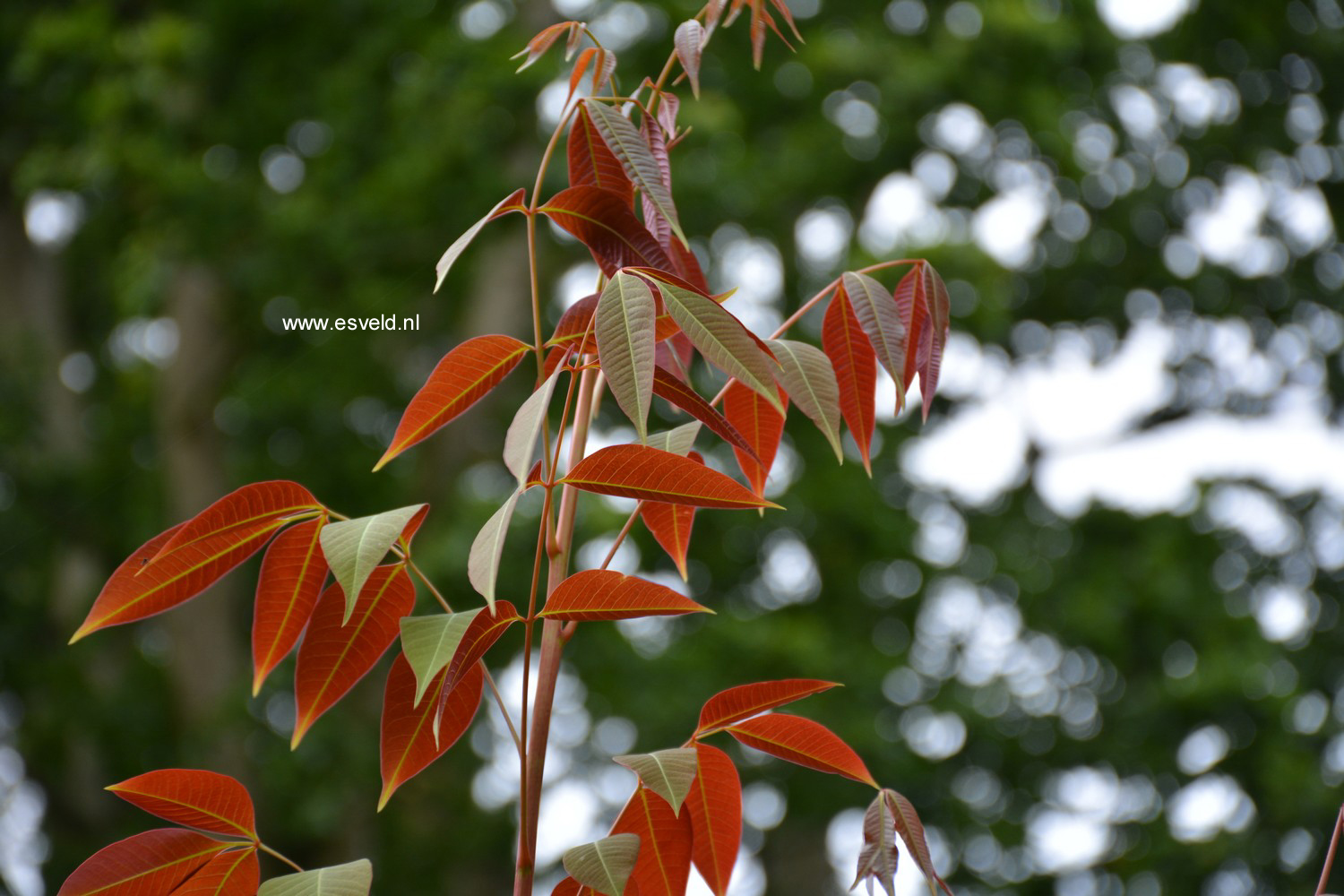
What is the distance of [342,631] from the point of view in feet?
1.48

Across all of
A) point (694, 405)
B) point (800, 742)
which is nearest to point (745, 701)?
point (800, 742)

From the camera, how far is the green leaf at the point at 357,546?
36 cm

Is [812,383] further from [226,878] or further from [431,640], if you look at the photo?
[226,878]

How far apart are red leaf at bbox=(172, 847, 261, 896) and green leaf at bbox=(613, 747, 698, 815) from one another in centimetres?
13

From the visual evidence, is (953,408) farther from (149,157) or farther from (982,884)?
(149,157)

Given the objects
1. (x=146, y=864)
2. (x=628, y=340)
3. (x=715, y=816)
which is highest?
(x=628, y=340)

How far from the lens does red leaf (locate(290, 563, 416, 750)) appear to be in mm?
448

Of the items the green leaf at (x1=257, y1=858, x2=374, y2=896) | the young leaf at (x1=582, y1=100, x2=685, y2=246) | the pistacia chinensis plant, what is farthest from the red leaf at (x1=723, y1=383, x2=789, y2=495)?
the green leaf at (x1=257, y1=858, x2=374, y2=896)

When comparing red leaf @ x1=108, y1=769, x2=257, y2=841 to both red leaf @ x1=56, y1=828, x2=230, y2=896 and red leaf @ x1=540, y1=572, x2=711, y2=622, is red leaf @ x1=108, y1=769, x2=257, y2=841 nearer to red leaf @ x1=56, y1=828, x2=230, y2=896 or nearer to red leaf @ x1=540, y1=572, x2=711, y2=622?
red leaf @ x1=56, y1=828, x2=230, y2=896

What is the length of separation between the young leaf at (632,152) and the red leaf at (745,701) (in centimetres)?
17

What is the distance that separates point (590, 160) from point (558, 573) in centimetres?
16

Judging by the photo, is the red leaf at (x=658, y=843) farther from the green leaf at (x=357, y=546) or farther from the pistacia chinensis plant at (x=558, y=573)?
the green leaf at (x=357, y=546)

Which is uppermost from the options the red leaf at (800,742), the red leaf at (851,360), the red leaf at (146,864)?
the red leaf at (851,360)

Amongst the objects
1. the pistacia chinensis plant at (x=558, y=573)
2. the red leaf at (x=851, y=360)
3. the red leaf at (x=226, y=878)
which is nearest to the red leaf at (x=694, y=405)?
the pistacia chinensis plant at (x=558, y=573)
